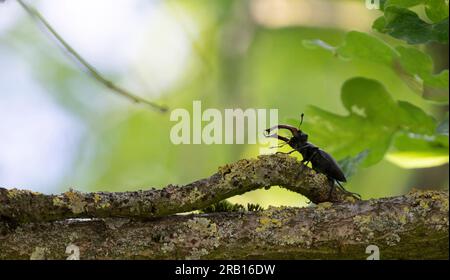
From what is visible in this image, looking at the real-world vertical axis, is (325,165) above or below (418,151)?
below

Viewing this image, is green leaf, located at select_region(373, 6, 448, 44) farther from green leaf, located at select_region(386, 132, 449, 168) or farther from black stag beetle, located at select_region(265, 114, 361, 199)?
green leaf, located at select_region(386, 132, 449, 168)

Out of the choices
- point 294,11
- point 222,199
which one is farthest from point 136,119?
point 222,199

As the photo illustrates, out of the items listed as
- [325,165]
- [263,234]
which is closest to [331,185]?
[325,165]

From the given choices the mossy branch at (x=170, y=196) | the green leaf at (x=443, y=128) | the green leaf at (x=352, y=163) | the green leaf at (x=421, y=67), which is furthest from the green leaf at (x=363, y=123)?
the mossy branch at (x=170, y=196)

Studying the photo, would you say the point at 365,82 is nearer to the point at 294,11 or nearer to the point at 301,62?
the point at 294,11

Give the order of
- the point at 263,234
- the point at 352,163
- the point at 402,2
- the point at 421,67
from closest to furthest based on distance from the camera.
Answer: the point at 263,234 → the point at 402,2 → the point at 421,67 → the point at 352,163

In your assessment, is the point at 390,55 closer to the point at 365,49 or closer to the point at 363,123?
the point at 365,49

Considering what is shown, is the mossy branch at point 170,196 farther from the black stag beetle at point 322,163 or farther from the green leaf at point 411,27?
the green leaf at point 411,27
